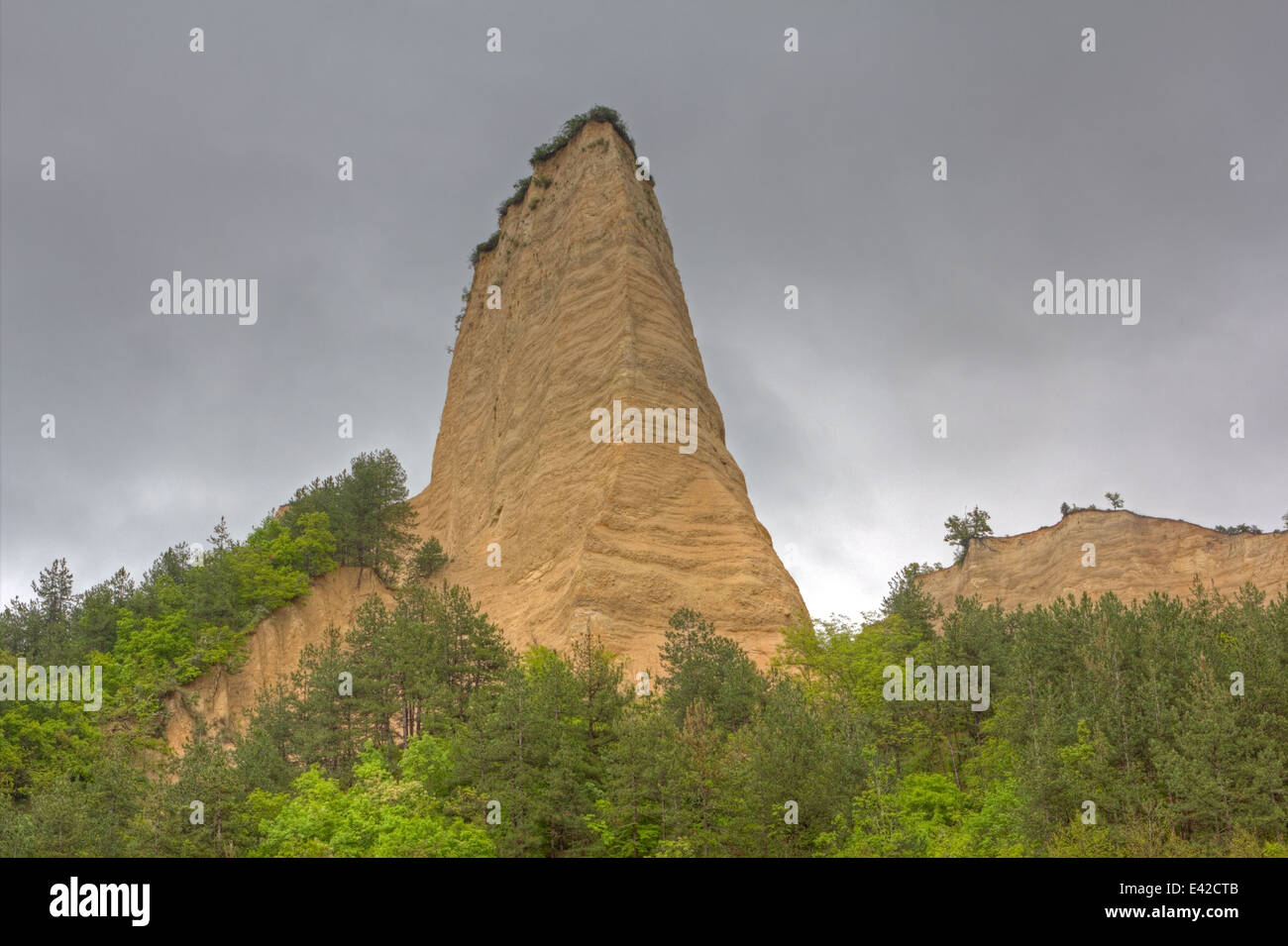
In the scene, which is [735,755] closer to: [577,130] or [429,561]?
[429,561]

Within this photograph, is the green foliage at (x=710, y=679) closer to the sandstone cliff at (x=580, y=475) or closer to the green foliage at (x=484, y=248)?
the sandstone cliff at (x=580, y=475)

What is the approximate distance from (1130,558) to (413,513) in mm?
44854

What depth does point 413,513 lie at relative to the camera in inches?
2267

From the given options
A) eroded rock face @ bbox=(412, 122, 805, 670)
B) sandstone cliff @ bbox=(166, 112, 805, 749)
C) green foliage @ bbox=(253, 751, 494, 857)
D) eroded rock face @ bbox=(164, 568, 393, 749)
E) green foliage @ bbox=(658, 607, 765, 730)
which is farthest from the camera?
eroded rock face @ bbox=(164, 568, 393, 749)

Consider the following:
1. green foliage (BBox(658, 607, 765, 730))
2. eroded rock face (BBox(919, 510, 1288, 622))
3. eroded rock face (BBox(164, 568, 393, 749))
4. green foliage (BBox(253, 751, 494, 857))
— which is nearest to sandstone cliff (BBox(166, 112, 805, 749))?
eroded rock face (BBox(164, 568, 393, 749))

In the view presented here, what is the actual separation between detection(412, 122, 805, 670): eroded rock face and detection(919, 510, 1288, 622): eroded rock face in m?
20.9

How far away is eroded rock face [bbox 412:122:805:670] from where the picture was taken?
122ft

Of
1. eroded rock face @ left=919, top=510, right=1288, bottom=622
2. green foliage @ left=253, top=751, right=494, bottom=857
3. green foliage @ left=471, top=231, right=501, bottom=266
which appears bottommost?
green foliage @ left=253, top=751, right=494, bottom=857

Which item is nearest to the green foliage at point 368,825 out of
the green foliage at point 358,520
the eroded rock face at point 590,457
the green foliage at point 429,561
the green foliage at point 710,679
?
the green foliage at point 710,679

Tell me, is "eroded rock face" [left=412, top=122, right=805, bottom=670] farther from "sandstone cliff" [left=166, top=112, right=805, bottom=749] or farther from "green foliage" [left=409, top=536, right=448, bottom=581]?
"green foliage" [left=409, top=536, right=448, bottom=581]

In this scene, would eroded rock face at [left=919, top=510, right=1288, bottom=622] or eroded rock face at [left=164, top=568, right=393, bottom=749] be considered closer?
eroded rock face at [left=164, top=568, right=393, bottom=749]
